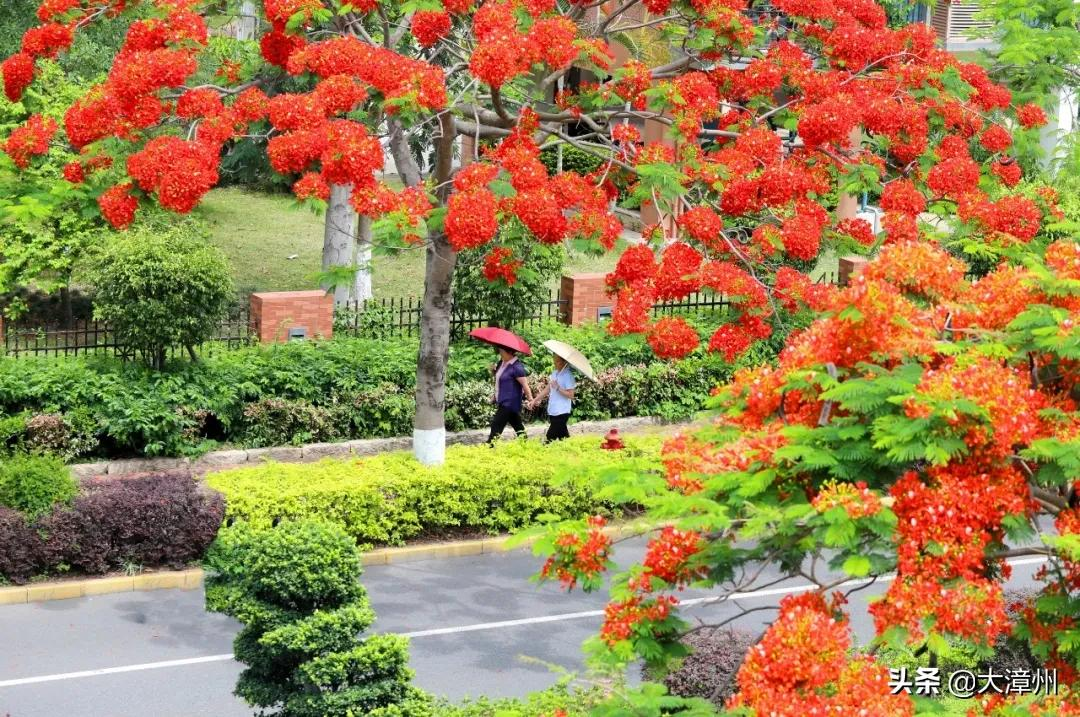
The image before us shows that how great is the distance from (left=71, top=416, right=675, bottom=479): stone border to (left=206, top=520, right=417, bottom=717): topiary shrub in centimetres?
641

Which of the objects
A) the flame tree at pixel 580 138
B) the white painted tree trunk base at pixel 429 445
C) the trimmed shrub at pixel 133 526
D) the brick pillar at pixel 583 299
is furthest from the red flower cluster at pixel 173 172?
the brick pillar at pixel 583 299

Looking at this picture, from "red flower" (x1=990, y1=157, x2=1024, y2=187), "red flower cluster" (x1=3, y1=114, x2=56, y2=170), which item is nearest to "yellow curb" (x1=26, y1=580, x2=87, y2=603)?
"red flower cluster" (x1=3, y1=114, x2=56, y2=170)

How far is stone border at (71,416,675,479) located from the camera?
51.7 ft

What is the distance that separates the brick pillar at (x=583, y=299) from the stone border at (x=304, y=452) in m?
1.70

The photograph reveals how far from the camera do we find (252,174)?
103ft

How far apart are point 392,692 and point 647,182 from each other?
19.1 ft

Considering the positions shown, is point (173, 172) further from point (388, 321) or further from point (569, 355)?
point (388, 321)

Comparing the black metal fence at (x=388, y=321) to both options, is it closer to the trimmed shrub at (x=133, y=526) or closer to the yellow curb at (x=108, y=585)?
the trimmed shrub at (x=133, y=526)

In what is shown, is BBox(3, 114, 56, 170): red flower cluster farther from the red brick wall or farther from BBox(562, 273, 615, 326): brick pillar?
BBox(562, 273, 615, 326): brick pillar

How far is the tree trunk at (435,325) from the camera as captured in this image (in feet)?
47.6

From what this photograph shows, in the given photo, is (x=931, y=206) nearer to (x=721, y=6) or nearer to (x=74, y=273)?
(x=721, y=6)

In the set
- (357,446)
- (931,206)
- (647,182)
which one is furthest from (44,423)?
(931,206)

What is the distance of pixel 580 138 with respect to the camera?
1484cm

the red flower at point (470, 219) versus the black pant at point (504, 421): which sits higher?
the red flower at point (470, 219)
